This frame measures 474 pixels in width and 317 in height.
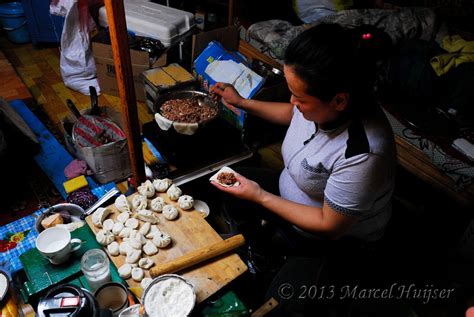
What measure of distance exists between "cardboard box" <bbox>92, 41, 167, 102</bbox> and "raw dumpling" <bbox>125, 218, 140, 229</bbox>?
2355 millimetres

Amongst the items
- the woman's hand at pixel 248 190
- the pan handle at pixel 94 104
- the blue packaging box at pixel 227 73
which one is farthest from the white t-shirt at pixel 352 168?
the pan handle at pixel 94 104

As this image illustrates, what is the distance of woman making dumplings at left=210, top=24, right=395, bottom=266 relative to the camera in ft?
4.16

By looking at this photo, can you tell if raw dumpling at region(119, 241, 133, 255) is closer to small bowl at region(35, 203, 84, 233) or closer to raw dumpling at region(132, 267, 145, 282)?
raw dumpling at region(132, 267, 145, 282)

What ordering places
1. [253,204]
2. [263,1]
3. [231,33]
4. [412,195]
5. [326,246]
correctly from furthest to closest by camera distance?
[263,1] < [231,33] < [412,195] < [253,204] < [326,246]

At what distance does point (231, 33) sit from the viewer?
395cm

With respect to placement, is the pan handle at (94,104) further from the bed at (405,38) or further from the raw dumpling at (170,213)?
the raw dumpling at (170,213)

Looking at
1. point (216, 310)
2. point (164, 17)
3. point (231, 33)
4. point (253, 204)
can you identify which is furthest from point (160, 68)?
point (216, 310)

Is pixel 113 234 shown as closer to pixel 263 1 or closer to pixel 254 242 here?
pixel 254 242

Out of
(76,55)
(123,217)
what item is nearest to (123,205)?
(123,217)

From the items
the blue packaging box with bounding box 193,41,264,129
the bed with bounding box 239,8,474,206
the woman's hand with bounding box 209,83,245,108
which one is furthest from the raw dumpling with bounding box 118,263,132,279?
the bed with bounding box 239,8,474,206

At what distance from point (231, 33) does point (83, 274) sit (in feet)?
10.4

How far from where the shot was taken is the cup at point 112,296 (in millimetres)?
1270

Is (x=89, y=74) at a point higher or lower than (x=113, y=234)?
lower

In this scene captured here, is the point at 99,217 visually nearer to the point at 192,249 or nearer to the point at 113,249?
the point at 113,249
